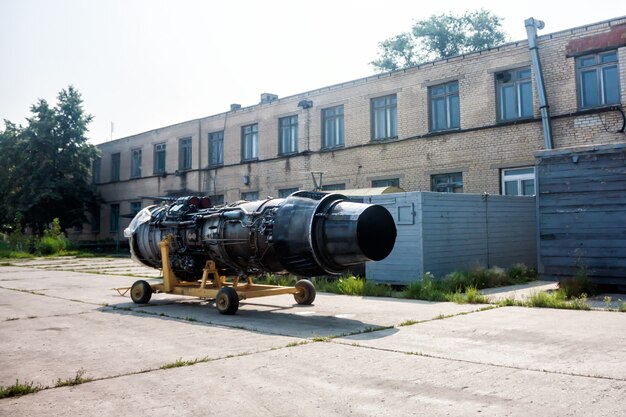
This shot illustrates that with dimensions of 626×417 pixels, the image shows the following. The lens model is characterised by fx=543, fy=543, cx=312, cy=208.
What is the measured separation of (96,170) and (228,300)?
35217 mm

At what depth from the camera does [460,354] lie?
5.36 meters

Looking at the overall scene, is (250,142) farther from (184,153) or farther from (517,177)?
(517,177)

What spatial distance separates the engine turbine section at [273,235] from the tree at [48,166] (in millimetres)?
28317

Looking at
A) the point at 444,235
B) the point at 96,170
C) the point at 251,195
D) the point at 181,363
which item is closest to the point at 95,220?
the point at 96,170

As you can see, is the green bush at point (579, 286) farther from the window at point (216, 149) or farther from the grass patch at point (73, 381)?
the window at point (216, 149)

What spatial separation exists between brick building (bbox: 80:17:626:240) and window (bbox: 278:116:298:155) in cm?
5

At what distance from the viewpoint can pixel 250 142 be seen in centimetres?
2841

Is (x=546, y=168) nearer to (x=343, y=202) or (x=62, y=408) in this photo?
(x=343, y=202)

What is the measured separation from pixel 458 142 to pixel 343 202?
43.3 feet

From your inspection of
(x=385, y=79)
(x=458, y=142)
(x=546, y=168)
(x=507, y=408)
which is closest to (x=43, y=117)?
(x=385, y=79)

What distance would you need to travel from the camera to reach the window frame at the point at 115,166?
123ft

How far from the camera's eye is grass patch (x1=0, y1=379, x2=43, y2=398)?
418 centimetres

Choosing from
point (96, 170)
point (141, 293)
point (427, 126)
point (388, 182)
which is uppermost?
point (96, 170)

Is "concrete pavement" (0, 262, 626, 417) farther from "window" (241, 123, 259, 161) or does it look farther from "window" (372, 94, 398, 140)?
"window" (241, 123, 259, 161)
